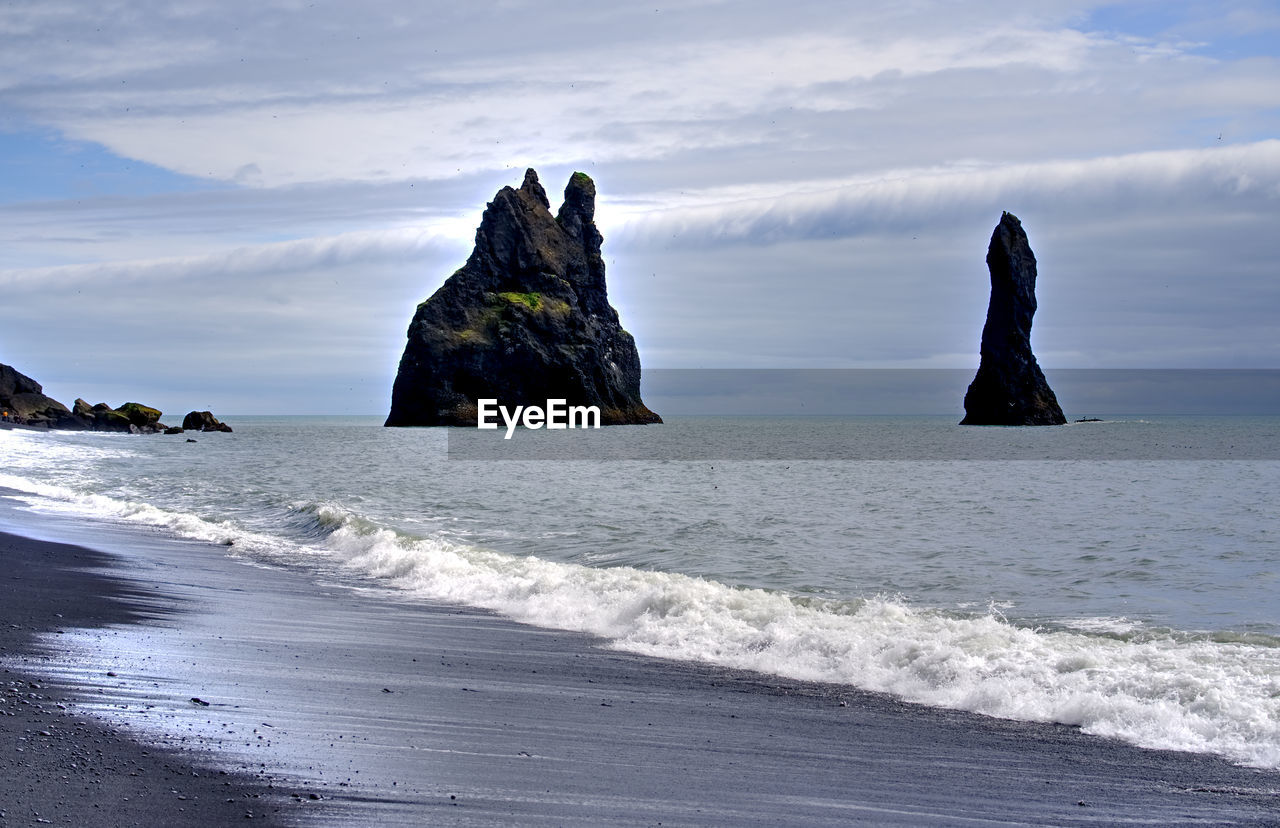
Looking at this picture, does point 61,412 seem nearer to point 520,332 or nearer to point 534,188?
point 520,332

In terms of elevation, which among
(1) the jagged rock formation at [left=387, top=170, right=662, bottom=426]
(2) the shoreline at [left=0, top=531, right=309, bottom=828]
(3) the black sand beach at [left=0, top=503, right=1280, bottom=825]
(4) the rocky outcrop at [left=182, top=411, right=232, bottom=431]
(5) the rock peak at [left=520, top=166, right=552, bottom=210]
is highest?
(5) the rock peak at [left=520, top=166, right=552, bottom=210]

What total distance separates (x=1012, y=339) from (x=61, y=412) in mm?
115602

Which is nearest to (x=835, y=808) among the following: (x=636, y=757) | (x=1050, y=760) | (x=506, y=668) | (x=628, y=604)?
(x=636, y=757)

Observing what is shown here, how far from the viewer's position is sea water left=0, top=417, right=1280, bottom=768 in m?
9.69

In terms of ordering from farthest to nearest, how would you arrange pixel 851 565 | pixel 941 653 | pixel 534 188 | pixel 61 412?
pixel 534 188
pixel 61 412
pixel 851 565
pixel 941 653

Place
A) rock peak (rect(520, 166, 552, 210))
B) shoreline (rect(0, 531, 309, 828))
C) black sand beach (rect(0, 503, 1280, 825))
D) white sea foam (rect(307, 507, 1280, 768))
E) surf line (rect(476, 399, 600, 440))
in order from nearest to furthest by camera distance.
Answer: shoreline (rect(0, 531, 309, 828)) → black sand beach (rect(0, 503, 1280, 825)) → white sea foam (rect(307, 507, 1280, 768)) → surf line (rect(476, 399, 600, 440)) → rock peak (rect(520, 166, 552, 210))

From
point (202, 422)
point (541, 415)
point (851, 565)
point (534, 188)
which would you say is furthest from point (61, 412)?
point (851, 565)

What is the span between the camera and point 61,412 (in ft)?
358

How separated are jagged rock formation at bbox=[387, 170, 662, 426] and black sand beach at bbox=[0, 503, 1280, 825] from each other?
128 meters

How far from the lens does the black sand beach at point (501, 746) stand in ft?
20.0

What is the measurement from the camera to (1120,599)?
50.2ft

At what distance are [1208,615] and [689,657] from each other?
24.6ft

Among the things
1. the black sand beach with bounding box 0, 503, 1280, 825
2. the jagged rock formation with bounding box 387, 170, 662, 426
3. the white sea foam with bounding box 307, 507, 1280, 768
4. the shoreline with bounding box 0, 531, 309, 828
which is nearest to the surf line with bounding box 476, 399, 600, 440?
the jagged rock formation with bounding box 387, 170, 662, 426

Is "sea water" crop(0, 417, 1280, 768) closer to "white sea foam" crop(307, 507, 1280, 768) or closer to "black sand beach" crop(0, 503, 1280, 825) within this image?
"white sea foam" crop(307, 507, 1280, 768)
